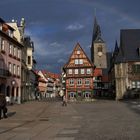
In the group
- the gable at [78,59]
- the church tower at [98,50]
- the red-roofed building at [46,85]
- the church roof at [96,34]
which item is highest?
the church roof at [96,34]

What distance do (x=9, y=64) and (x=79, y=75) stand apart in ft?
143

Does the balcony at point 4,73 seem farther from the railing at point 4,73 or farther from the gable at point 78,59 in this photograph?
the gable at point 78,59

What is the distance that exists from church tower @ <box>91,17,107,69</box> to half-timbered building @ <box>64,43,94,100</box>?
55586 millimetres

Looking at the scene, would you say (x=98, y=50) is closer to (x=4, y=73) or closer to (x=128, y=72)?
(x=128, y=72)

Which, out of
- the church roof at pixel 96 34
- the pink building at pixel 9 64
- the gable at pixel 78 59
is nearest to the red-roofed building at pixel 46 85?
the church roof at pixel 96 34

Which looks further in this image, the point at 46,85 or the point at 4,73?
the point at 46,85

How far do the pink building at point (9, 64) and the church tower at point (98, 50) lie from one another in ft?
308

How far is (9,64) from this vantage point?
5356 cm

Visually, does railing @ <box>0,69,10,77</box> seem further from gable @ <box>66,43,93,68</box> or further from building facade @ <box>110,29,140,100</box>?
gable @ <box>66,43,93,68</box>

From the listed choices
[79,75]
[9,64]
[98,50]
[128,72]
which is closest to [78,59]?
[79,75]

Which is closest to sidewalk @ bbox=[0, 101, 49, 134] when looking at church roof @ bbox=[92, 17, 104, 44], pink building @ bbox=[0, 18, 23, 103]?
pink building @ bbox=[0, 18, 23, 103]

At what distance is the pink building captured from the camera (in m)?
50.2

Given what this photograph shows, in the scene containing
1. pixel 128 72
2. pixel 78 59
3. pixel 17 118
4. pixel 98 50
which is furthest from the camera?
pixel 98 50

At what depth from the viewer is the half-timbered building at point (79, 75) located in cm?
9400
